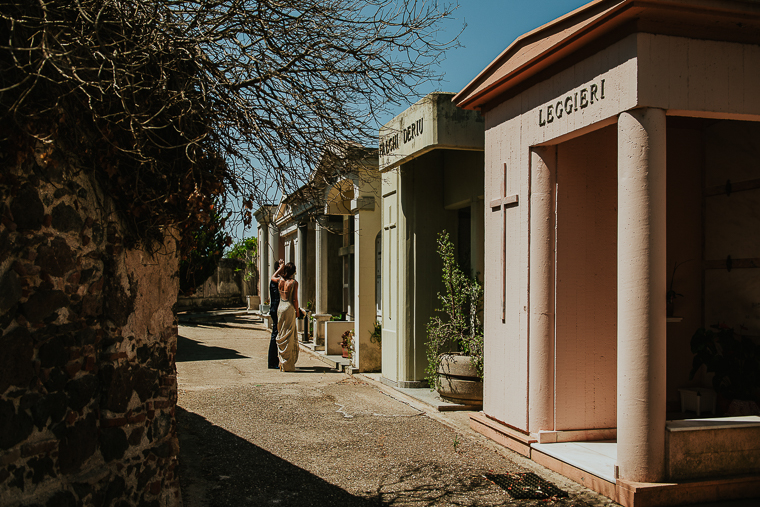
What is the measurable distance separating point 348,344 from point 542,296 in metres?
6.43

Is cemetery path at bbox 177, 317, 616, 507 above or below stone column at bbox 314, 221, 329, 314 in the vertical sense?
below

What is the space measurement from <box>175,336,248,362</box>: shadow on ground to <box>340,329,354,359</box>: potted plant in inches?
89.4

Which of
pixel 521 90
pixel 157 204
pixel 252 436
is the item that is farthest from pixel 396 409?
pixel 157 204

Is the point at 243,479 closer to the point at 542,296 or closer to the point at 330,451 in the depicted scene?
the point at 330,451

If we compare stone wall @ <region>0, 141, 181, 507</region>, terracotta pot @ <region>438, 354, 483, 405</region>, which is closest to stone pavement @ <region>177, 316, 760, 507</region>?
terracotta pot @ <region>438, 354, 483, 405</region>

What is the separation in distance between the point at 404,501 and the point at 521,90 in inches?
150

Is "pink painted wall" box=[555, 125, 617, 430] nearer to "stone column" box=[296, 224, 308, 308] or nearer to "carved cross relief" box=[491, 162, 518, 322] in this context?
"carved cross relief" box=[491, 162, 518, 322]

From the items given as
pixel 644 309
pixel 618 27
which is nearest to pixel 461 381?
pixel 644 309

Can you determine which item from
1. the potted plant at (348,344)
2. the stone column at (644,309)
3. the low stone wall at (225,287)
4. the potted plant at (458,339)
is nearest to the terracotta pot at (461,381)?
the potted plant at (458,339)

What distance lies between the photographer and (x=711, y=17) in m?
4.54

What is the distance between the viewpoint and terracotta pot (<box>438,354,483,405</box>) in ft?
24.4

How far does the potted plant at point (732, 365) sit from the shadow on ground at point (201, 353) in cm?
905

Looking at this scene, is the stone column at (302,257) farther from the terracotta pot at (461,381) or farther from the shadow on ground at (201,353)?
the terracotta pot at (461,381)

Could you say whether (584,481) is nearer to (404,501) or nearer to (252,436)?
(404,501)
